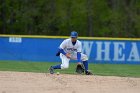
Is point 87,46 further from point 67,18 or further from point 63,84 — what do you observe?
point 67,18

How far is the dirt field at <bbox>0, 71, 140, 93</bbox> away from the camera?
1187 centimetres

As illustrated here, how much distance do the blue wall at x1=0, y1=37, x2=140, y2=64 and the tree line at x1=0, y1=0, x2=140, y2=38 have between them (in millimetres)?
10688

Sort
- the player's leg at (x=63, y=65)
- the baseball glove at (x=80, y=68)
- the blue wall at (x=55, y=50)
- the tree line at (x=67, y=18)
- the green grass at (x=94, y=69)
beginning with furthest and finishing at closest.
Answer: the tree line at (x=67, y=18)
the blue wall at (x=55, y=50)
the green grass at (x=94, y=69)
the baseball glove at (x=80, y=68)
the player's leg at (x=63, y=65)

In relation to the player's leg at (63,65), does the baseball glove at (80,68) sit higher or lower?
lower

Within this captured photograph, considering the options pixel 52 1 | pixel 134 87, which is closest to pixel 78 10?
pixel 52 1

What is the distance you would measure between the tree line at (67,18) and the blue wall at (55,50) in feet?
35.1

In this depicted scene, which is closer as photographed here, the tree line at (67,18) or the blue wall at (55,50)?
the blue wall at (55,50)

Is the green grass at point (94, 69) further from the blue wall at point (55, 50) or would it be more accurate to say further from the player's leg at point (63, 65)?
the blue wall at point (55, 50)

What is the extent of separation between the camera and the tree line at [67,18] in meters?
34.5

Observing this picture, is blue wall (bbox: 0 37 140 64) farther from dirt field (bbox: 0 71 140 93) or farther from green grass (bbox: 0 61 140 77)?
dirt field (bbox: 0 71 140 93)

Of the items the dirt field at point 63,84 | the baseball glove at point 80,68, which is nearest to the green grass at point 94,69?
the baseball glove at point 80,68

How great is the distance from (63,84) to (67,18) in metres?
22.0

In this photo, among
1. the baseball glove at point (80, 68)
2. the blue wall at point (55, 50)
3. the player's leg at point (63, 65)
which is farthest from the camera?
the blue wall at point (55, 50)

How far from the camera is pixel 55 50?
23531mm
